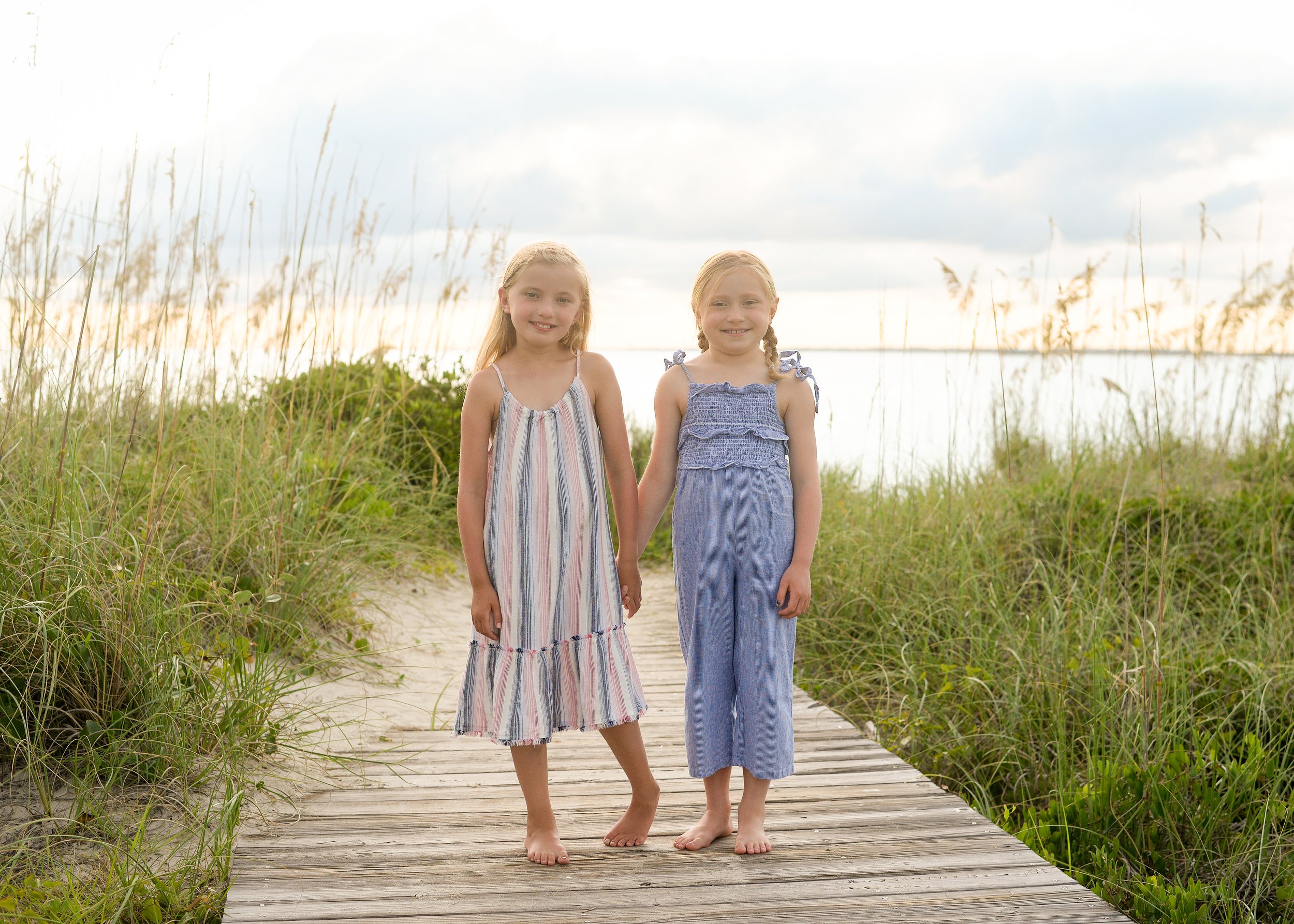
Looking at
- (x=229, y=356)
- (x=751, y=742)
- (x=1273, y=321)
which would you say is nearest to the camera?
(x=751, y=742)

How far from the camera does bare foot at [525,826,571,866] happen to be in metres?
2.30

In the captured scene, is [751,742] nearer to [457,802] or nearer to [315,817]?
[457,802]

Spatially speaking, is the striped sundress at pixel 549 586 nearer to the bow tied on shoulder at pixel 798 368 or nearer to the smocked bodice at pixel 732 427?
the smocked bodice at pixel 732 427

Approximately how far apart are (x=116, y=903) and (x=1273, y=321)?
7.01 m

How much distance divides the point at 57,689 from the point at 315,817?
0.84 metres

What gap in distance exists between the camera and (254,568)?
3.79 m

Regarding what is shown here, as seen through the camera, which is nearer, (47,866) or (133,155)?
(47,866)

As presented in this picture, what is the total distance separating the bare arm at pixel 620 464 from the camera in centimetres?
232

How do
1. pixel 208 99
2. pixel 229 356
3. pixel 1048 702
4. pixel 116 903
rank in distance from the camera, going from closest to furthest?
pixel 116 903 < pixel 1048 702 < pixel 208 99 < pixel 229 356

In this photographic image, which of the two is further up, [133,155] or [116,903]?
[133,155]

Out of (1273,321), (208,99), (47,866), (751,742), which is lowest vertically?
(47,866)

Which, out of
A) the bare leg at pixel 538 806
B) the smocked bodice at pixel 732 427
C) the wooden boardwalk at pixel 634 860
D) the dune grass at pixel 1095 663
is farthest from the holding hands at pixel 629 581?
the dune grass at pixel 1095 663

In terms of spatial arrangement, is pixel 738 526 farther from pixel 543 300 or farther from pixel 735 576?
pixel 543 300

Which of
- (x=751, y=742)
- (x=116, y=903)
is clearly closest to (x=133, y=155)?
(x=116, y=903)
